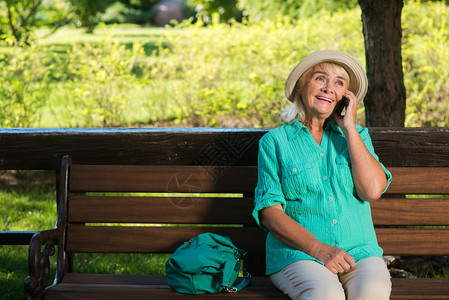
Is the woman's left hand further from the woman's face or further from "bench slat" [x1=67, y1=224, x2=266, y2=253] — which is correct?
"bench slat" [x1=67, y1=224, x2=266, y2=253]

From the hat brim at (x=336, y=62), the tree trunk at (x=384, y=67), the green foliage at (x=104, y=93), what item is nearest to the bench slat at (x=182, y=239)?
the hat brim at (x=336, y=62)

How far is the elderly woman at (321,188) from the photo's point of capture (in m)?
2.70

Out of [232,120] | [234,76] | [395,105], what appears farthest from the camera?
[234,76]

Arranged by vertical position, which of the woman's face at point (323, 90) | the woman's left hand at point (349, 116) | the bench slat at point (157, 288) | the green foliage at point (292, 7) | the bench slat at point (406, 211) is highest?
the green foliage at point (292, 7)

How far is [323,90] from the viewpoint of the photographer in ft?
9.61

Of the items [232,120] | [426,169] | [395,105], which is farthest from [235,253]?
[232,120]

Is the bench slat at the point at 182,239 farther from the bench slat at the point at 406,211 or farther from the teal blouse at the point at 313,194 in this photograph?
the teal blouse at the point at 313,194

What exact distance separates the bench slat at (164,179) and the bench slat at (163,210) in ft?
0.19

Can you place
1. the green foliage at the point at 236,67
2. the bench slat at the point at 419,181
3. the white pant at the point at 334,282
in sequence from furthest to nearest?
the green foliage at the point at 236,67
the bench slat at the point at 419,181
the white pant at the point at 334,282

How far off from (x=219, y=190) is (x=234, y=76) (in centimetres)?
530

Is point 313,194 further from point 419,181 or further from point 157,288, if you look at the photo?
point 157,288

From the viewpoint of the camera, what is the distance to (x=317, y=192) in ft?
9.34

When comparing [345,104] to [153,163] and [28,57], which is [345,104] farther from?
[28,57]

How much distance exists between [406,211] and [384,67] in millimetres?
1407
